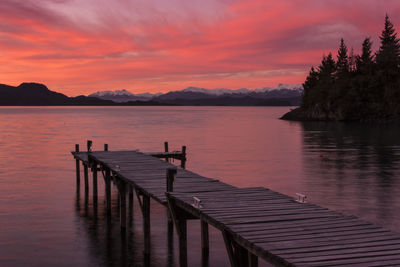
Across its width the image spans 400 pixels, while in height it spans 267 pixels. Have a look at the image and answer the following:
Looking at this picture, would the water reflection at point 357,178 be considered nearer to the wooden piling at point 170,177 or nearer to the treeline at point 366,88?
the wooden piling at point 170,177

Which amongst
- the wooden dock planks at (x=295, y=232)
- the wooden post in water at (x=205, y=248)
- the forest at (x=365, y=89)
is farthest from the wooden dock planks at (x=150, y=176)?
the forest at (x=365, y=89)

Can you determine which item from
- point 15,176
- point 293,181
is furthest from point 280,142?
point 15,176

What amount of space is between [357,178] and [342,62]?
122m

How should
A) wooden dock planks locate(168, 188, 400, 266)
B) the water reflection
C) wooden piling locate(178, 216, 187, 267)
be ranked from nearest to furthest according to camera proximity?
wooden dock planks locate(168, 188, 400, 266) < wooden piling locate(178, 216, 187, 267) < the water reflection

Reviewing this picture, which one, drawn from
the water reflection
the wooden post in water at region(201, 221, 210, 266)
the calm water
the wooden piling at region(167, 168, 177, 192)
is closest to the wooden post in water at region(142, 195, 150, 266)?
the calm water

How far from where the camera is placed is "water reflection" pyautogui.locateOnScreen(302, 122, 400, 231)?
26422mm

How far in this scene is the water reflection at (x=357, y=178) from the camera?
2642 centimetres

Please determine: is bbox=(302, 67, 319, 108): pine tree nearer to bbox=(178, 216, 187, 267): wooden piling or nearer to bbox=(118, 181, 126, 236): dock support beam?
bbox=(118, 181, 126, 236): dock support beam

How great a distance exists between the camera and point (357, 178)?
37219mm

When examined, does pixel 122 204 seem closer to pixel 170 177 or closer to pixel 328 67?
pixel 170 177

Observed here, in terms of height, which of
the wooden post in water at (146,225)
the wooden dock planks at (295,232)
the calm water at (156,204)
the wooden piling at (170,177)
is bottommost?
the calm water at (156,204)

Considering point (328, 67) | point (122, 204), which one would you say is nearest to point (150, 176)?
point (122, 204)

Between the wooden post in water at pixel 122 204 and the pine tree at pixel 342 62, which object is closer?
the wooden post in water at pixel 122 204

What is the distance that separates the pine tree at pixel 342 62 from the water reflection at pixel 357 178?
87792 millimetres
